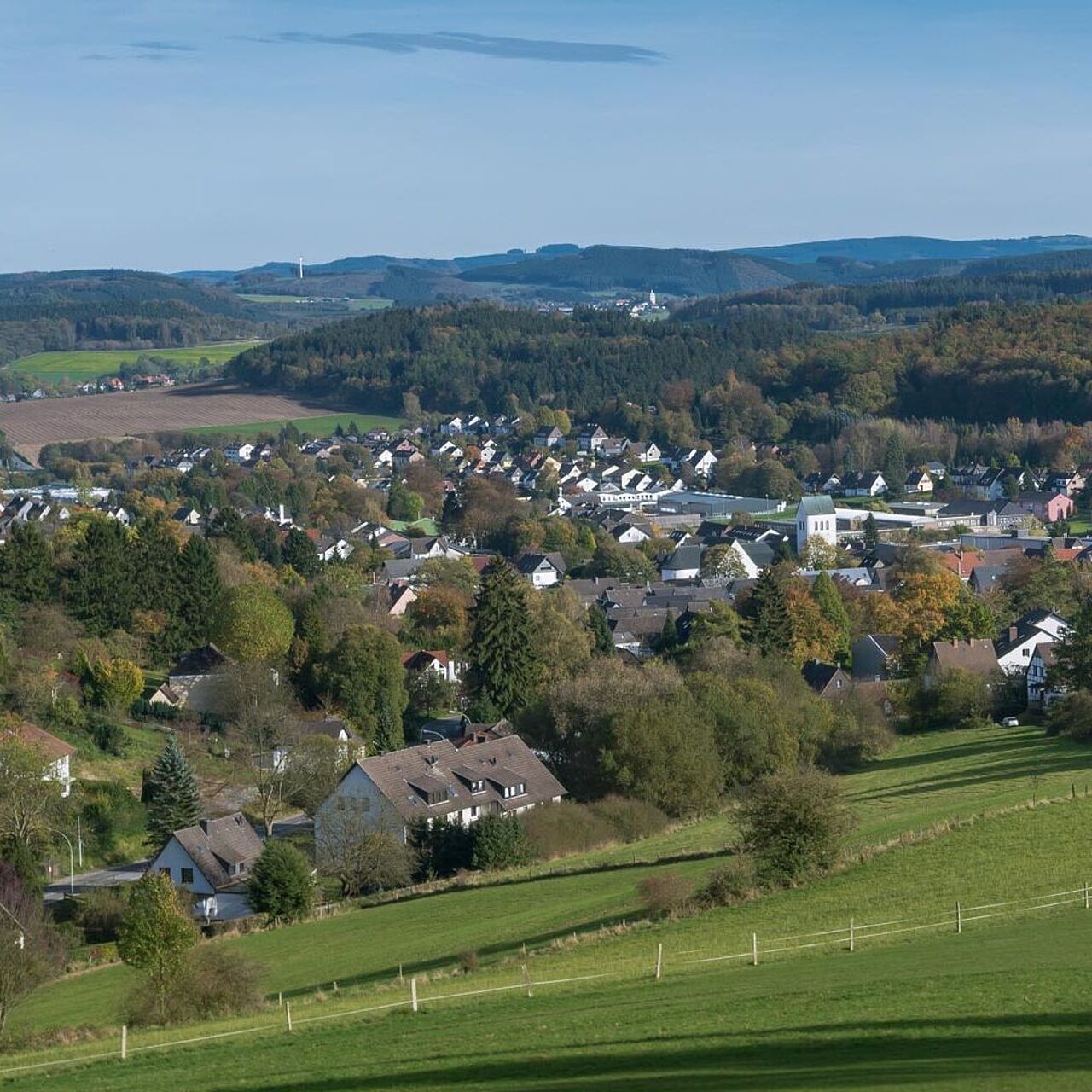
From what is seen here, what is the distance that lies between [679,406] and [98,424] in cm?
3621

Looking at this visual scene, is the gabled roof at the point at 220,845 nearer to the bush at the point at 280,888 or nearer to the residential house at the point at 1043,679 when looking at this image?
the bush at the point at 280,888

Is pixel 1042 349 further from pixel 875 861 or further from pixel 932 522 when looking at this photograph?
pixel 875 861

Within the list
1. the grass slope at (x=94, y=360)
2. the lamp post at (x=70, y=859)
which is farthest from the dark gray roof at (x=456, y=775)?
the grass slope at (x=94, y=360)

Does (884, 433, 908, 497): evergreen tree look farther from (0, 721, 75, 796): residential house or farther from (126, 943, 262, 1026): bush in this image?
(126, 943, 262, 1026): bush

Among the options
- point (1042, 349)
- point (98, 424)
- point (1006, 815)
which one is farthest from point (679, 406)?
point (1006, 815)

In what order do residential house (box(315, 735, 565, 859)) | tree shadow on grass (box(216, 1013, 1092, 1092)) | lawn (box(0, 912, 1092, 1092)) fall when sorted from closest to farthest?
tree shadow on grass (box(216, 1013, 1092, 1092)) → lawn (box(0, 912, 1092, 1092)) → residential house (box(315, 735, 565, 859))

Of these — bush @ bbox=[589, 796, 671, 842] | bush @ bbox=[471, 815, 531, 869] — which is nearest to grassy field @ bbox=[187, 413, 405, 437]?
bush @ bbox=[589, 796, 671, 842]

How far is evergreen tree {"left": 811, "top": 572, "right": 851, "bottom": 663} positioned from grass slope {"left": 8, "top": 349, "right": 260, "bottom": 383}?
110418mm

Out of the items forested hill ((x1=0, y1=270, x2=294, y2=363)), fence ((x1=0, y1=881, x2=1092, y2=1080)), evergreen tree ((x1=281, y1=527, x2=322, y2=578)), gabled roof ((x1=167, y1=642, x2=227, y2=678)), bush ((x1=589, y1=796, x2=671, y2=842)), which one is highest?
forested hill ((x1=0, y1=270, x2=294, y2=363))

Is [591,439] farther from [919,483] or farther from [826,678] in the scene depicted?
[826,678]

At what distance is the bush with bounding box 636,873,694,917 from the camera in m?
20.3

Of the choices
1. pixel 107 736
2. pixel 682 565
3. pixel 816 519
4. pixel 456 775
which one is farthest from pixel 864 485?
pixel 456 775

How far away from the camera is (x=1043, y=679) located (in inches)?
1516

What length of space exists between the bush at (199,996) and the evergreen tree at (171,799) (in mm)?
12073
